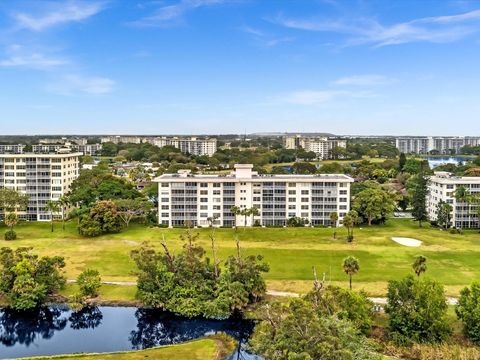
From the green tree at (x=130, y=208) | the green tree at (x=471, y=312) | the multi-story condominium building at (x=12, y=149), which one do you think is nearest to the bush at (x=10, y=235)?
the green tree at (x=130, y=208)

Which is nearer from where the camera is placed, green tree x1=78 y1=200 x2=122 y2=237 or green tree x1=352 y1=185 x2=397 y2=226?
green tree x1=78 y1=200 x2=122 y2=237

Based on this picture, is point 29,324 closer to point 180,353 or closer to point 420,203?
point 180,353

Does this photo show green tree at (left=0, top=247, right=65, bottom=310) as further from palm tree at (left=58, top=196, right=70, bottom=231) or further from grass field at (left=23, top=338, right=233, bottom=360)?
palm tree at (left=58, top=196, right=70, bottom=231)

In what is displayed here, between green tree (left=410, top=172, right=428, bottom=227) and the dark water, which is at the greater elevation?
green tree (left=410, top=172, right=428, bottom=227)

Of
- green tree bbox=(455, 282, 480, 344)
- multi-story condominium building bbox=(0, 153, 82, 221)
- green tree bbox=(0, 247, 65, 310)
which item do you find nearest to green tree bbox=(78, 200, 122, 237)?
multi-story condominium building bbox=(0, 153, 82, 221)

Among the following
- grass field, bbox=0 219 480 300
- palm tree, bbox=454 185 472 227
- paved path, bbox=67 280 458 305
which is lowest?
paved path, bbox=67 280 458 305

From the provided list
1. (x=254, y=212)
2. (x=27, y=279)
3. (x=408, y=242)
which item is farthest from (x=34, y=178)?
(x=408, y=242)
